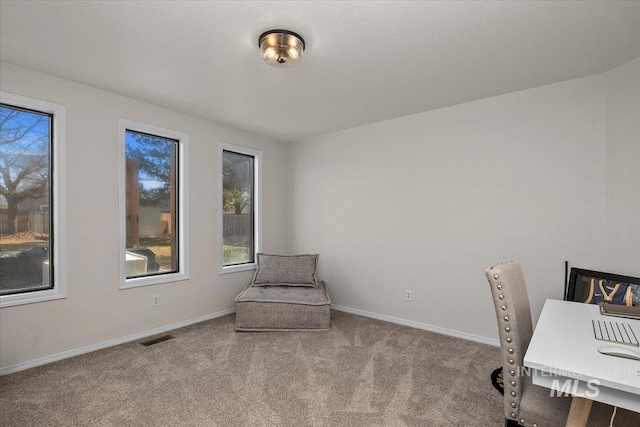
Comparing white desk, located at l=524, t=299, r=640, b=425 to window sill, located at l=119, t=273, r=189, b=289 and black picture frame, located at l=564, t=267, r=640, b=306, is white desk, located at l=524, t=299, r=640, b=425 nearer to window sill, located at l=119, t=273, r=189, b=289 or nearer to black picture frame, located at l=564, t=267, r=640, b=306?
black picture frame, located at l=564, t=267, r=640, b=306

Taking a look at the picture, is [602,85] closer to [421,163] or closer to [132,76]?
[421,163]

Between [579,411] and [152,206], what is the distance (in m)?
3.82

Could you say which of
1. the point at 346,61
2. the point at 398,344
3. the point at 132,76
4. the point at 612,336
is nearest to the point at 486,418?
the point at 612,336

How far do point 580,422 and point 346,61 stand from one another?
96.2 inches

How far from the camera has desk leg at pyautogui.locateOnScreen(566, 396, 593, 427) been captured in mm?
1174

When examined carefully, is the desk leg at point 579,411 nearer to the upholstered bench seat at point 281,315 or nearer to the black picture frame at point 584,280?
the black picture frame at point 584,280

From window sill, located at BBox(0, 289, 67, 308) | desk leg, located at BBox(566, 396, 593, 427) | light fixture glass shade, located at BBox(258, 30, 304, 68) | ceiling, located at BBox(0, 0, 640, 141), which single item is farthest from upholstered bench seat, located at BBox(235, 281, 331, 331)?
desk leg, located at BBox(566, 396, 593, 427)

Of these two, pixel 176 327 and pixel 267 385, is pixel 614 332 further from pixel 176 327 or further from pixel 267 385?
pixel 176 327

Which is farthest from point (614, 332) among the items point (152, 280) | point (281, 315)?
point (152, 280)

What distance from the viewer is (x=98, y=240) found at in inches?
122

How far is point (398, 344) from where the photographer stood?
325 centimetres

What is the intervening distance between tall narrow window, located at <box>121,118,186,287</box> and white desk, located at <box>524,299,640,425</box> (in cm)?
347

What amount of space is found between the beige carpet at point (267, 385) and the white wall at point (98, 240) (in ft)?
0.81

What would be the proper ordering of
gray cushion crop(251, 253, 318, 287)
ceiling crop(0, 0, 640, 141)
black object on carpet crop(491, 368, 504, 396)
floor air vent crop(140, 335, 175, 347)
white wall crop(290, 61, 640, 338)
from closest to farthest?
ceiling crop(0, 0, 640, 141) < black object on carpet crop(491, 368, 504, 396) < white wall crop(290, 61, 640, 338) < floor air vent crop(140, 335, 175, 347) < gray cushion crop(251, 253, 318, 287)
